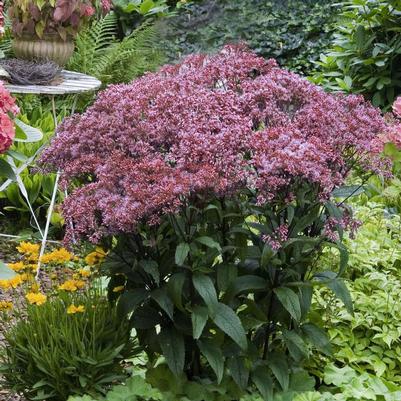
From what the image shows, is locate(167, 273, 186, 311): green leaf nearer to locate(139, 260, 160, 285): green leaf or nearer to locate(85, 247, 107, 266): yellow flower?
locate(139, 260, 160, 285): green leaf

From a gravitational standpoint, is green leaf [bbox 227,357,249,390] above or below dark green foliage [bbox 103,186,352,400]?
below

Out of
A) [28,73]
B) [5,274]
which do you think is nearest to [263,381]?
[5,274]

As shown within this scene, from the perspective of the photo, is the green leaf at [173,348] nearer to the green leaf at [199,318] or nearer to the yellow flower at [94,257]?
the green leaf at [199,318]

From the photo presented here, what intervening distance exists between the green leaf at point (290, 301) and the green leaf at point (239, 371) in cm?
29

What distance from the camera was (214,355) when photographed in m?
2.67

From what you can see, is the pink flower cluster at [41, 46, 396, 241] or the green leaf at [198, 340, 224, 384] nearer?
the pink flower cluster at [41, 46, 396, 241]

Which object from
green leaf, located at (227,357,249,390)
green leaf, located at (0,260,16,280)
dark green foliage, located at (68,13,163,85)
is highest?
green leaf, located at (0,260,16,280)

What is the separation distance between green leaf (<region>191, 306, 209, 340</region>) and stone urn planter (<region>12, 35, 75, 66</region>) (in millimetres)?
2252

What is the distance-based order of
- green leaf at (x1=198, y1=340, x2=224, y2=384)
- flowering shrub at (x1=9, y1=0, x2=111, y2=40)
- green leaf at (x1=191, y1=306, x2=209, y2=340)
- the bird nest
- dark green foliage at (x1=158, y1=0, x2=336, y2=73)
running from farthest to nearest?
dark green foliage at (x1=158, y1=0, x2=336, y2=73) < flowering shrub at (x1=9, y1=0, x2=111, y2=40) < the bird nest < green leaf at (x1=198, y1=340, x2=224, y2=384) < green leaf at (x1=191, y1=306, x2=209, y2=340)

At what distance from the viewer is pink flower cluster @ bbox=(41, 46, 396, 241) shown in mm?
2459

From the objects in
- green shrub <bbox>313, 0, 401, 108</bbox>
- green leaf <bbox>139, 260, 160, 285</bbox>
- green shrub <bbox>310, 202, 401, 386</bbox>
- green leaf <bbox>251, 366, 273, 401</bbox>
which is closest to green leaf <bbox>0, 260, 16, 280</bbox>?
green leaf <bbox>139, 260, 160, 285</bbox>

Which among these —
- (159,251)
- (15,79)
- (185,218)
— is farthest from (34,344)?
(15,79)

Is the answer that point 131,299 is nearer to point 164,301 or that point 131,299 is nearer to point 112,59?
point 164,301

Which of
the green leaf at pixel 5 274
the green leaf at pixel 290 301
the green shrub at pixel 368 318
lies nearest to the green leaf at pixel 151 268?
the green leaf at pixel 290 301
